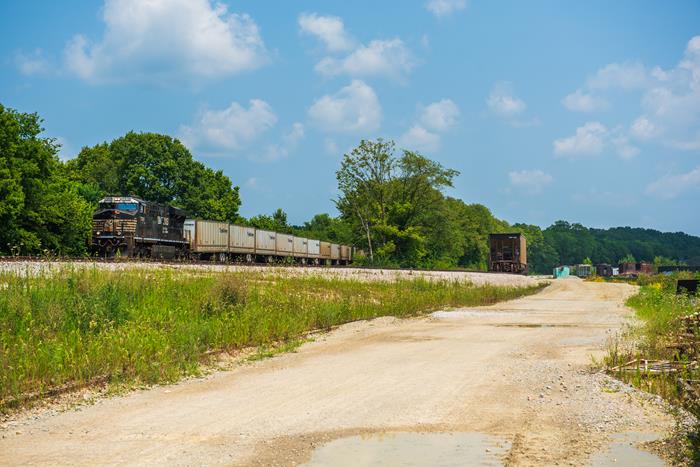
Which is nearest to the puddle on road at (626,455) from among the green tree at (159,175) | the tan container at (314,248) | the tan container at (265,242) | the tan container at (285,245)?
the tan container at (265,242)

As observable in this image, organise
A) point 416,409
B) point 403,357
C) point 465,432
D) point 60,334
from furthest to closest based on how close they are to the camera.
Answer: point 403,357 → point 60,334 → point 416,409 → point 465,432

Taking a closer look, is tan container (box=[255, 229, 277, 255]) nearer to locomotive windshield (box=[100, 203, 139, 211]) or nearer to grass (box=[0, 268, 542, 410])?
locomotive windshield (box=[100, 203, 139, 211])

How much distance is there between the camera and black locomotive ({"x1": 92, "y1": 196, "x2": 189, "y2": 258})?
33.6 meters

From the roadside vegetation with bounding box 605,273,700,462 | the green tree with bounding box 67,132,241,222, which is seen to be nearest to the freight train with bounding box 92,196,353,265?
the roadside vegetation with bounding box 605,273,700,462

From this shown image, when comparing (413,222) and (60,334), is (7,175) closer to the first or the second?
(60,334)

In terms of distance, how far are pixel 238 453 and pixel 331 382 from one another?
14.0ft

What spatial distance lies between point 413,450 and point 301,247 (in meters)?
50.8

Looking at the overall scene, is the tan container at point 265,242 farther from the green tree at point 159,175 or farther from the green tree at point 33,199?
the green tree at point 159,175

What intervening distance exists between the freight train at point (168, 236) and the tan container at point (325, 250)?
8040 millimetres

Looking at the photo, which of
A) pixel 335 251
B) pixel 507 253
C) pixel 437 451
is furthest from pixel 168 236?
pixel 507 253

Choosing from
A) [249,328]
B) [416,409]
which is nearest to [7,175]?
[249,328]

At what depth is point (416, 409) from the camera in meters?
9.18

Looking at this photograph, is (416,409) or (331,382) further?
(331,382)

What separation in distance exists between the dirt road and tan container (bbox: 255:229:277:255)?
35.6 m
